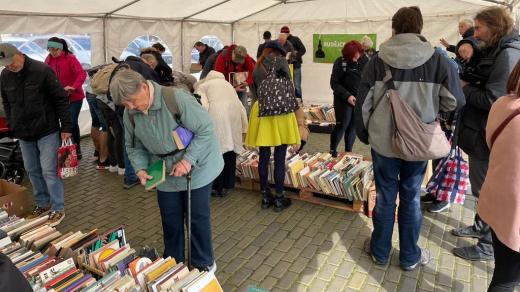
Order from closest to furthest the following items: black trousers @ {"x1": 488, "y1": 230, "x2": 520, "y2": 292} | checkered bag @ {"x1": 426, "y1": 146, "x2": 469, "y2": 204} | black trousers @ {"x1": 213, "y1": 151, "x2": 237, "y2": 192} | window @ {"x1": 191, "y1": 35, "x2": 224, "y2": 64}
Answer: black trousers @ {"x1": 488, "y1": 230, "x2": 520, "y2": 292}, checkered bag @ {"x1": 426, "y1": 146, "x2": 469, "y2": 204}, black trousers @ {"x1": 213, "y1": 151, "x2": 237, "y2": 192}, window @ {"x1": 191, "y1": 35, "x2": 224, "y2": 64}

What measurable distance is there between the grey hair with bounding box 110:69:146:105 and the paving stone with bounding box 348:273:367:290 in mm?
2014

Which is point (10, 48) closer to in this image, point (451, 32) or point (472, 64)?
point (472, 64)

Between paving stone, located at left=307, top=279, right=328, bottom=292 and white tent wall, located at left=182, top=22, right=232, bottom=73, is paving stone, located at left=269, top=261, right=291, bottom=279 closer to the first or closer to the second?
paving stone, located at left=307, top=279, right=328, bottom=292

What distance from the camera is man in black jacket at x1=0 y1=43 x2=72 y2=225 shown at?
3375 mm

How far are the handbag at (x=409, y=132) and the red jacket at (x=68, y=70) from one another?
14.7 ft

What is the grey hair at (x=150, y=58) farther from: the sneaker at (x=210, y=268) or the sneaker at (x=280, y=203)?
the sneaker at (x=210, y=268)

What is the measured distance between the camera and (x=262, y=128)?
3.79 metres

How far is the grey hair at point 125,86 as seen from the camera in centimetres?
213

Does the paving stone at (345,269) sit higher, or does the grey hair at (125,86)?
the grey hair at (125,86)

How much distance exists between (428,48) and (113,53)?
6.24m

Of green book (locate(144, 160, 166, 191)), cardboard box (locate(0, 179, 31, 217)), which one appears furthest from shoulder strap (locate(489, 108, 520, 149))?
cardboard box (locate(0, 179, 31, 217))

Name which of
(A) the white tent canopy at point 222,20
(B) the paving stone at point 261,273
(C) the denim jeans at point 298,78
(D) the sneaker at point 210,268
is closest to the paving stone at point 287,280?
(B) the paving stone at point 261,273

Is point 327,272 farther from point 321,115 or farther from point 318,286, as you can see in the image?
point 321,115

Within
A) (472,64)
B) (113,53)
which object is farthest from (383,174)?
(113,53)
